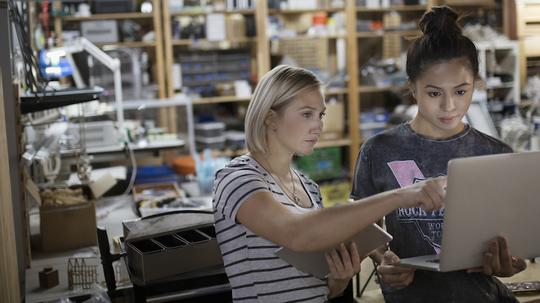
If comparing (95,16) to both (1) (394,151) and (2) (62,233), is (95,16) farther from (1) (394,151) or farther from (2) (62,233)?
(1) (394,151)

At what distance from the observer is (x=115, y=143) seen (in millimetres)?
4652

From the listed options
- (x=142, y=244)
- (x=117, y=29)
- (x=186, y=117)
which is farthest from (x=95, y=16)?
(x=142, y=244)

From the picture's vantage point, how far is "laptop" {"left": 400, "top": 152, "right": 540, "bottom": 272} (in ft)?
5.00

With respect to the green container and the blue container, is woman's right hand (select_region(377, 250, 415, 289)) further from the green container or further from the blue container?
the green container

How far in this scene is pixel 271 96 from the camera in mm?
1604

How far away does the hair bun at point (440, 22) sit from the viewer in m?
1.89

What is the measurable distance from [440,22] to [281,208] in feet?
2.64

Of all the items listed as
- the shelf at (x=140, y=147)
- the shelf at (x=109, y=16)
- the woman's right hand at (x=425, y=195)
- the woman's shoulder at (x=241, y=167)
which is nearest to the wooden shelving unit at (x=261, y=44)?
the shelf at (x=109, y=16)

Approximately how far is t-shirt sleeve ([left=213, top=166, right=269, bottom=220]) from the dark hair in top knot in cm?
62

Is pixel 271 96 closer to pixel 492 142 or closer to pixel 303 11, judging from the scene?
pixel 492 142

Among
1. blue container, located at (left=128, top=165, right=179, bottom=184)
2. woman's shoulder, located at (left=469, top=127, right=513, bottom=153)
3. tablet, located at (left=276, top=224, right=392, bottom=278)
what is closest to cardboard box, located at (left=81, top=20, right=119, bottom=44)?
blue container, located at (left=128, top=165, right=179, bottom=184)

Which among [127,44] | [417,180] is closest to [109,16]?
[127,44]

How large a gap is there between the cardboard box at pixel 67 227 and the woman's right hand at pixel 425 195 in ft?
6.24

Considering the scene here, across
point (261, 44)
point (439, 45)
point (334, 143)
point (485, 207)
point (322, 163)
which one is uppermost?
point (261, 44)
